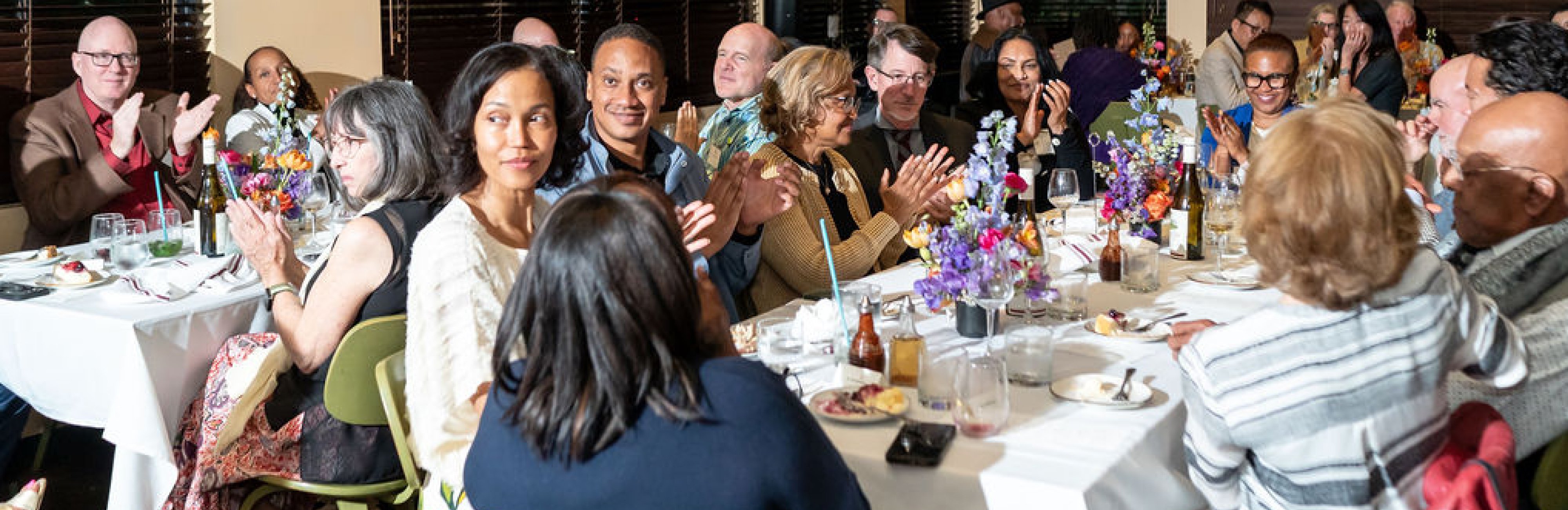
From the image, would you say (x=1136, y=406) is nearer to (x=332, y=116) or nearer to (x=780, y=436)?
(x=780, y=436)

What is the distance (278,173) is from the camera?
14.0 feet

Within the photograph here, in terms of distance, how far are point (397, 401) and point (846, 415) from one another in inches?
32.6

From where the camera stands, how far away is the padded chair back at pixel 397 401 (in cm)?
240

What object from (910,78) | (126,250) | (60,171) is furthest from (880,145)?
(60,171)

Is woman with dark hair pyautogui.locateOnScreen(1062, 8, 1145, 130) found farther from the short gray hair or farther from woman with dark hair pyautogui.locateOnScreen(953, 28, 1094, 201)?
the short gray hair

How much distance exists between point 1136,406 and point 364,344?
1.33 metres

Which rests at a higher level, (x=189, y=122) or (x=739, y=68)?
(x=739, y=68)

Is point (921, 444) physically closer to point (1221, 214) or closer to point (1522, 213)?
point (1522, 213)

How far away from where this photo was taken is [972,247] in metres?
2.57

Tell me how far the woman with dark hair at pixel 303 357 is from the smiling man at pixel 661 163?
18.2 inches

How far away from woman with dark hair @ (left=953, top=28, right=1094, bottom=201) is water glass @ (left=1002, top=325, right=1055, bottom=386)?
2.65m

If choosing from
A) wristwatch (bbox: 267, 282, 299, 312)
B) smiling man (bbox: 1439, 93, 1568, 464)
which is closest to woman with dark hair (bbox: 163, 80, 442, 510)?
wristwatch (bbox: 267, 282, 299, 312)

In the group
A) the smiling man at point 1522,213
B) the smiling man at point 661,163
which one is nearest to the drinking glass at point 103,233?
the smiling man at point 661,163

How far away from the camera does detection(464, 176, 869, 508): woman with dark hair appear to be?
1477mm
